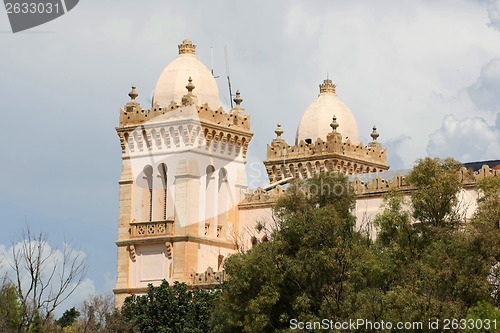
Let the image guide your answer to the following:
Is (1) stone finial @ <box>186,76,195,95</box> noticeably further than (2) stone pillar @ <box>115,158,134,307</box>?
No

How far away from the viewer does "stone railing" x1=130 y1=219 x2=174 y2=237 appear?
53.0m

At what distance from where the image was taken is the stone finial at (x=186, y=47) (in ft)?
185

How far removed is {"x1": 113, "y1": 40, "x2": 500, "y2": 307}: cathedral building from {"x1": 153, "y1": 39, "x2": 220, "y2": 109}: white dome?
0.15 feet

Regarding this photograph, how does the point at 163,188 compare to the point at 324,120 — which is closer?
the point at 163,188

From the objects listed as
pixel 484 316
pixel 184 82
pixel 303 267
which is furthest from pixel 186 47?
pixel 484 316

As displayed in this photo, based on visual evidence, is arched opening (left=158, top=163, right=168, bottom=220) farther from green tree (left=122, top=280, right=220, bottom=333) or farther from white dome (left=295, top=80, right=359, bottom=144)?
white dome (left=295, top=80, right=359, bottom=144)

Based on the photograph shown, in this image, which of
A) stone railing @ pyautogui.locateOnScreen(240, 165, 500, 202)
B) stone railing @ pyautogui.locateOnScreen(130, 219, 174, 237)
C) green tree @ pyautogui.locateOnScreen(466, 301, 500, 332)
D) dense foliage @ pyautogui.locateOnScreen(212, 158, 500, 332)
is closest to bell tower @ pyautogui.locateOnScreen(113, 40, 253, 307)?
stone railing @ pyautogui.locateOnScreen(130, 219, 174, 237)

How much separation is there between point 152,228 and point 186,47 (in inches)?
340

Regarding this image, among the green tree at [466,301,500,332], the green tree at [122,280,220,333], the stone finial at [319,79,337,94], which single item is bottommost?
the green tree at [466,301,500,332]

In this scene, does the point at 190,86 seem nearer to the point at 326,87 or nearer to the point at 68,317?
the point at 326,87

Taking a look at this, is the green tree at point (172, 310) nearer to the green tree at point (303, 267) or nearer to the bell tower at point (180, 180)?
the bell tower at point (180, 180)

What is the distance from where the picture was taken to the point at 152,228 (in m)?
53.6

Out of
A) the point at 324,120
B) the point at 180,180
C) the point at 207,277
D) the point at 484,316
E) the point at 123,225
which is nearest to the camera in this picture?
the point at 484,316

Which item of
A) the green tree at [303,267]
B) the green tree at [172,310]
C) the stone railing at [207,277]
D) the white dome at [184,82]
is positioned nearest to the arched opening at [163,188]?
the white dome at [184,82]
